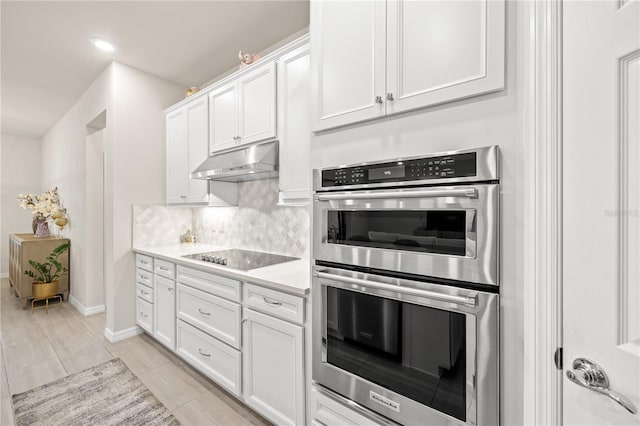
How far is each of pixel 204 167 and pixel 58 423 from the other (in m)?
1.97

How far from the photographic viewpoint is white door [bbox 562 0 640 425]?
714 mm

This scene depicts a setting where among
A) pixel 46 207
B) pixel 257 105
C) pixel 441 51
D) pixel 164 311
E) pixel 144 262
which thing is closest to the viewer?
pixel 441 51

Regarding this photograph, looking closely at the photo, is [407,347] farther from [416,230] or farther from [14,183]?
[14,183]

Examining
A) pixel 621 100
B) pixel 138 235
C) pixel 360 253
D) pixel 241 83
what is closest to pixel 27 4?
pixel 241 83

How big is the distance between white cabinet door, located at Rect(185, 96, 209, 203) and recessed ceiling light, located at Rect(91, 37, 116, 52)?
0.79 metres

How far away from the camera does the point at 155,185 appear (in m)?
3.29

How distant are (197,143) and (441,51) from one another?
7.96 feet

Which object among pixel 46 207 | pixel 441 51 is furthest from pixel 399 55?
pixel 46 207

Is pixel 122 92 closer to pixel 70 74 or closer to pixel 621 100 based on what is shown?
pixel 70 74

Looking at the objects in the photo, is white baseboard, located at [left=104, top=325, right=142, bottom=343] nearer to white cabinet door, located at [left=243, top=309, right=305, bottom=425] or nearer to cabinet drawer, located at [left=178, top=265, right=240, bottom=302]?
cabinet drawer, located at [left=178, top=265, right=240, bottom=302]

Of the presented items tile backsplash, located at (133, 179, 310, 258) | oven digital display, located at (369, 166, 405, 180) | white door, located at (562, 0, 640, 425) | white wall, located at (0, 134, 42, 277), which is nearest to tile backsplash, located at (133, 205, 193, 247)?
tile backsplash, located at (133, 179, 310, 258)

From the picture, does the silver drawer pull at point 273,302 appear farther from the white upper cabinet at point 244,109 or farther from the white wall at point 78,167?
the white wall at point 78,167

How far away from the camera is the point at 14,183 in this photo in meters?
5.74

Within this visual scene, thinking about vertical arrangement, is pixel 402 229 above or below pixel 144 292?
above
